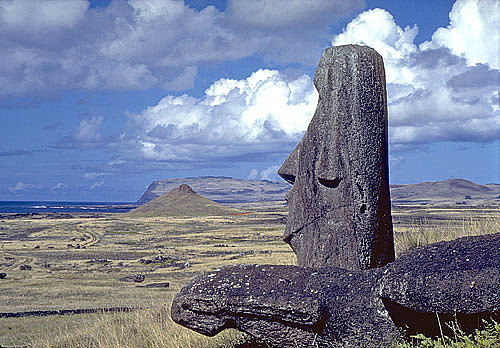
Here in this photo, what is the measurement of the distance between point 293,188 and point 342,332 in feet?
8.15

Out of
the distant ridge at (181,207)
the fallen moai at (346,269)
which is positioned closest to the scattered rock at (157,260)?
the fallen moai at (346,269)

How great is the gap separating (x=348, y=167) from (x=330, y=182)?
33cm

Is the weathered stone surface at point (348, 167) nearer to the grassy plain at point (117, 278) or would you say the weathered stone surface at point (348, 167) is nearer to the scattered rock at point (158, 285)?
the grassy plain at point (117, 278)

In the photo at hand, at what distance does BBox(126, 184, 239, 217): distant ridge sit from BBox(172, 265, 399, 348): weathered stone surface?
320 ft

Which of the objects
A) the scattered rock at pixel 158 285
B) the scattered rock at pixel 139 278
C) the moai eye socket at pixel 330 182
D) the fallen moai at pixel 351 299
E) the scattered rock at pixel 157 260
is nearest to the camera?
the fallen moai at pixel 351 299

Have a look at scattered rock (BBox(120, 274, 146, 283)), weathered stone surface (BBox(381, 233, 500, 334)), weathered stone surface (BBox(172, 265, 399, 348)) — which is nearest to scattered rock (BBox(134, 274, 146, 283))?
scattered rock (BBox(120, 274, 146, 283))

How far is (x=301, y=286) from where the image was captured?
6539mm

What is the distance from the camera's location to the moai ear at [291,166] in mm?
8531

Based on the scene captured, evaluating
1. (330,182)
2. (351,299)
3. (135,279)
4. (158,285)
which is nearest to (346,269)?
(351,299)

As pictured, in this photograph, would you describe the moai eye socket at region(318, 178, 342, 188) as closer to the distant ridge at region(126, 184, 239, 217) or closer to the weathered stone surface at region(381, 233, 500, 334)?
the weathered stone surface at region(381, 233, 500, 334)

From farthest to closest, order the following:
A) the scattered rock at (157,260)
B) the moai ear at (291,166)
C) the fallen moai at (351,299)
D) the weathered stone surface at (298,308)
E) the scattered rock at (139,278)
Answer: the scattered rock at (157,260) → the scattered rock at (139,278) → the moai ear at (291,166) → the weathered stone surface at (298,308) → the fallen moai at (351,299)

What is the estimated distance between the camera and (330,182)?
25.8ft

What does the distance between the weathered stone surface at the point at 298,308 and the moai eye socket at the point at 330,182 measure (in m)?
1.42

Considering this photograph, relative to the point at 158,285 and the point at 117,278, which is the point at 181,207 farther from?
the point at 158,285
